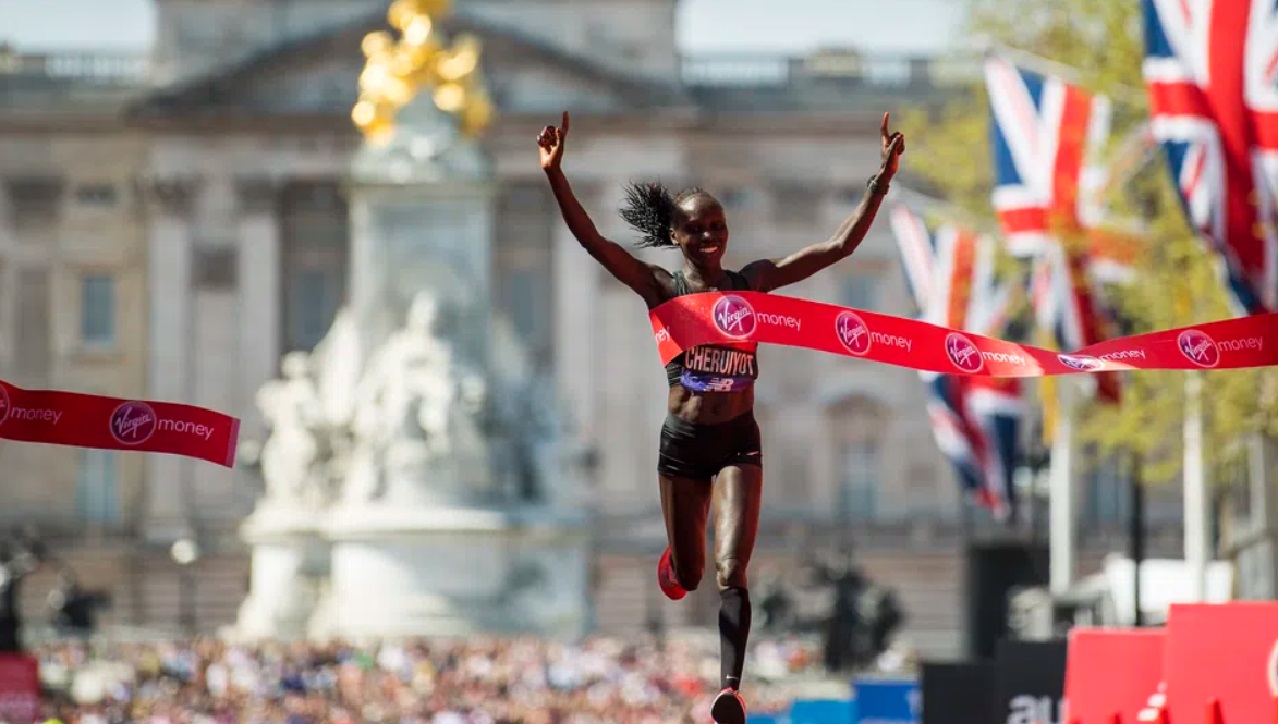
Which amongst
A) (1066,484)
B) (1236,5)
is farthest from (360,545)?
(1236,5)

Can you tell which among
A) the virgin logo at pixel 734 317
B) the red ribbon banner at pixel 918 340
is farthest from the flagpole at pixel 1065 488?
the virgin logo at pixel 734 317

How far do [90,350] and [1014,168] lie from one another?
6885 centimetres

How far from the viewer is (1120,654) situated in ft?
42.0

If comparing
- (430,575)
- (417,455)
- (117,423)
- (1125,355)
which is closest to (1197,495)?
(417,455)

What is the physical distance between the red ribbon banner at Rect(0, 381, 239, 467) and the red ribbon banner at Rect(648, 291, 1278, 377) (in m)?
2.13

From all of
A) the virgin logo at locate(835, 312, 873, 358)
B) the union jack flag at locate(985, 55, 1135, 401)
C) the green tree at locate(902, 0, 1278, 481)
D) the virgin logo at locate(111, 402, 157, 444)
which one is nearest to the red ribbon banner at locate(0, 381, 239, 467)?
the virgin logo at locate(111, 402, 157, 444)

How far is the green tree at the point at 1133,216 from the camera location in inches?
1423

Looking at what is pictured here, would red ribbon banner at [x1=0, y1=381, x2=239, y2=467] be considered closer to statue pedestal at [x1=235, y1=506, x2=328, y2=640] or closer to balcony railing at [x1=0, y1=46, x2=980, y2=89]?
statue pedestal at [x1=235, y1=506, x2=328, y2=640]

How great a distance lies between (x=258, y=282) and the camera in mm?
100625

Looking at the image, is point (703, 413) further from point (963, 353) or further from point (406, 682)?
point (406, 682)

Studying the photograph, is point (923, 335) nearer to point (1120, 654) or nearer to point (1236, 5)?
point (1120, 654)

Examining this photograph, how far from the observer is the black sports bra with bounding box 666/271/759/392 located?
40.1 ft

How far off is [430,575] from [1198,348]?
1736 inches

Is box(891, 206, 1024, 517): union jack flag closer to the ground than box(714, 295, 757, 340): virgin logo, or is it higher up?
higher up
